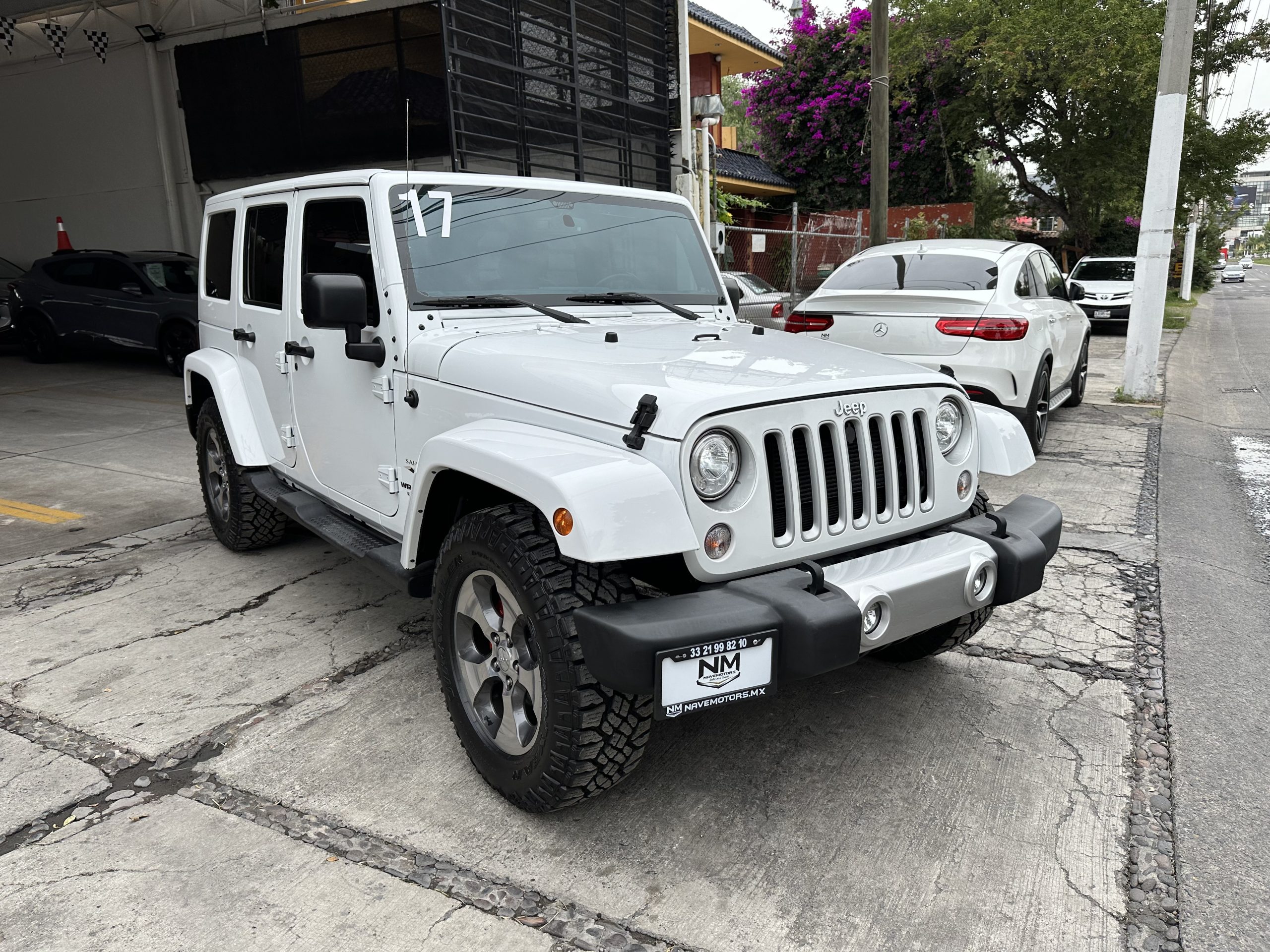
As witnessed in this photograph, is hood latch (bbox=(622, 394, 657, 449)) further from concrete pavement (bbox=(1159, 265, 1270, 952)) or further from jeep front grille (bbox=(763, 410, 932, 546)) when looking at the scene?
concrete pavement (bbox=(1159, 265, 1270, 952))

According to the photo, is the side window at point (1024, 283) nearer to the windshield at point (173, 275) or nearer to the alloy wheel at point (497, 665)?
the alloy wheel at point (497, 665)

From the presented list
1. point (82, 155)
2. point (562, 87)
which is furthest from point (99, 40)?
point (562, 87)

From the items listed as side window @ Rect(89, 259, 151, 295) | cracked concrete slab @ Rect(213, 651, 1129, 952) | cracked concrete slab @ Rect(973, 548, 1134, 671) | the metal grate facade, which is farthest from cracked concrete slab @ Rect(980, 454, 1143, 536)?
side window @ Rect(89, 259, 151, 295)

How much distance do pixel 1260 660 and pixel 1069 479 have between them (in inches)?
121

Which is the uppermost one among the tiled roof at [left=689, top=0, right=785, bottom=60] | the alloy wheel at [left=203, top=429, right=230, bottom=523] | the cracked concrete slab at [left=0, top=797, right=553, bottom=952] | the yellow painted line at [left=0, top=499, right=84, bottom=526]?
the tiled roof at [left=689, top=0, right=785, bottom=60]

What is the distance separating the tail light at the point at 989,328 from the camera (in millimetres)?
6758

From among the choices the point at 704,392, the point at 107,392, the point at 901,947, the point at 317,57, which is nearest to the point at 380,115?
the point at 317,57

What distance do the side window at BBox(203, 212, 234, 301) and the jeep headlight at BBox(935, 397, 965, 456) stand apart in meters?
3.59

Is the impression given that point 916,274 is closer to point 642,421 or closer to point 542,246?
point 542,246

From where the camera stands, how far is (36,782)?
300 cm

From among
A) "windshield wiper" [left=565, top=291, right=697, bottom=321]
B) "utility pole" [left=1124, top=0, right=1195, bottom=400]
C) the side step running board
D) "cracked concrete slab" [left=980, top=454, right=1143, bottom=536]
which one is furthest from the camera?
"utility pole" [left=1124, top=0, right=1195, bottom=400]

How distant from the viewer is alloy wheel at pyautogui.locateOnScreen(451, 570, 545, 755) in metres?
2.71

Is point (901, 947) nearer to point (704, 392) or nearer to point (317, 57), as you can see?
point (704, 392)

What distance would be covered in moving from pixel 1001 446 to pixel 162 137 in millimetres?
16099
